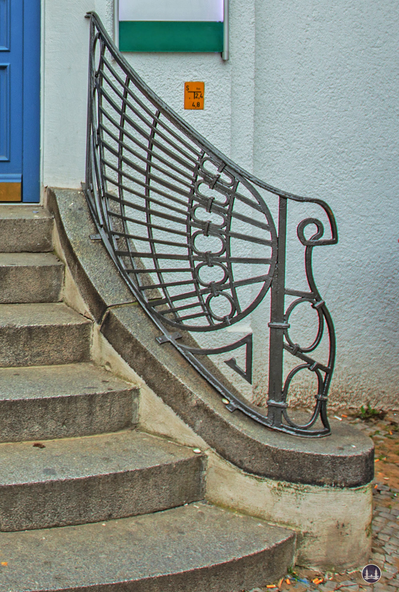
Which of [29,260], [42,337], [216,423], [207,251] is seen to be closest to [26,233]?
[29,260]

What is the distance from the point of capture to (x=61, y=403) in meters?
2.56

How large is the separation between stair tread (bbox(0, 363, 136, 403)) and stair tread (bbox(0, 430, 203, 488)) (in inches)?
7.9

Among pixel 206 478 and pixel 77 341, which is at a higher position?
pixel 77 341

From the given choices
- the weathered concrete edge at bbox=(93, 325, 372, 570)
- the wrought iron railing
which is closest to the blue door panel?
the wrought iron railing

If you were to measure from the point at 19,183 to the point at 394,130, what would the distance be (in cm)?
257

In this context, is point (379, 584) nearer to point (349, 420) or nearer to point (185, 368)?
point (185, 368)

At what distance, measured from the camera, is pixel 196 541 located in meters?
2.27

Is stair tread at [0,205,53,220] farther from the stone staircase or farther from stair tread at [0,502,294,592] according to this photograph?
stair tread at [0,502,294,592]

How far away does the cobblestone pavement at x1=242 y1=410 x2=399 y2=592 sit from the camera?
2.36 meters

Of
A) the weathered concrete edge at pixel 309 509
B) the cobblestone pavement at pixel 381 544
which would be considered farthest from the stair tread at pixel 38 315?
the cobblestone pavement at pixel 381 544

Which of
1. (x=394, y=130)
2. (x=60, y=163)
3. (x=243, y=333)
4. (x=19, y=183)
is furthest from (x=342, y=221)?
(x=19, y=183)

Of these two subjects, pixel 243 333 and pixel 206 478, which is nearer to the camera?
pixel 206 478

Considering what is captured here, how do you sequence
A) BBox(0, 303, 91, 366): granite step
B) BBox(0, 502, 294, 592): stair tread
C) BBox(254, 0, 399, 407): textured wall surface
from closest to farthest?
BBox(0, 502, 294, 592): stair tread → BBox(0, 303, 91, 366): granite step → BBox(254, 0, 399, 407): textured wall surface

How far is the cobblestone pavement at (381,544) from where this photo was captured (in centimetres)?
236
